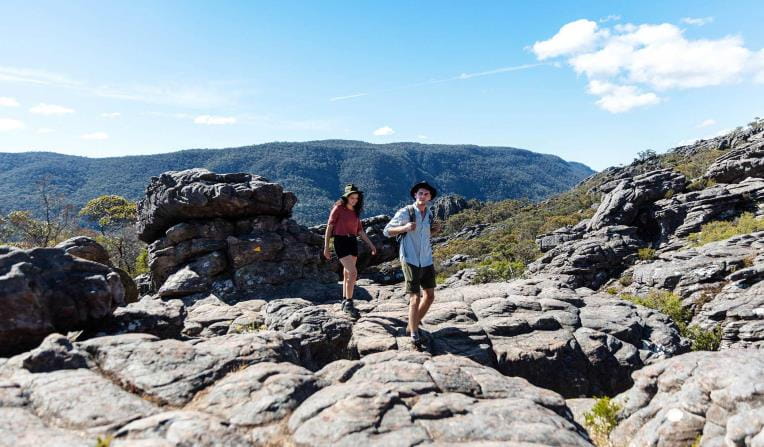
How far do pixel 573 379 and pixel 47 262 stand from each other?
11025mm

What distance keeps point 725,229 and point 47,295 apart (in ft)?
129

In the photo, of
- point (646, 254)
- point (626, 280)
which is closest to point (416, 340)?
point (626, 280)

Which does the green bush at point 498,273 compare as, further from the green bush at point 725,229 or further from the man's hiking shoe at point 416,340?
the man's hiking shoe at point 416,340

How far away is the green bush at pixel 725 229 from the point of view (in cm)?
3036

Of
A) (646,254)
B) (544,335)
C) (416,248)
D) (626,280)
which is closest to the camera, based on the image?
(416,248)

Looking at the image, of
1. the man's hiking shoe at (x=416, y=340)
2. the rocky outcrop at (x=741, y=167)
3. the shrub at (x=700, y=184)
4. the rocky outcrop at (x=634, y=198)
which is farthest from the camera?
the rocky outcrop at (x=741, y=167)

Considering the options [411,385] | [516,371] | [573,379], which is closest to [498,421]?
[411,385]

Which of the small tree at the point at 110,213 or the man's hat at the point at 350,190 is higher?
the man's hat at the point at 350,190

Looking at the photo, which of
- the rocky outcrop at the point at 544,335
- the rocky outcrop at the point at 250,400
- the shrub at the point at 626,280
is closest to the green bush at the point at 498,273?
the shrub at the point at 626,280

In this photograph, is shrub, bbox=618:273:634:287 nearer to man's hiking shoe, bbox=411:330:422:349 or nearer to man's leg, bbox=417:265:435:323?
man's leg, bbox=417:265:435:323

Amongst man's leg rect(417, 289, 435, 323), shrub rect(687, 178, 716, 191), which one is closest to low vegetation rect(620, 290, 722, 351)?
man's leg rect(417, 289, 435, 323)

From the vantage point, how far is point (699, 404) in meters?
6.33

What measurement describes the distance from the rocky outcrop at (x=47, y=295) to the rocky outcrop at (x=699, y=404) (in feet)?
31.0

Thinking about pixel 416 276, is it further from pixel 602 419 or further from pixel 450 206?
pixel 450 206
